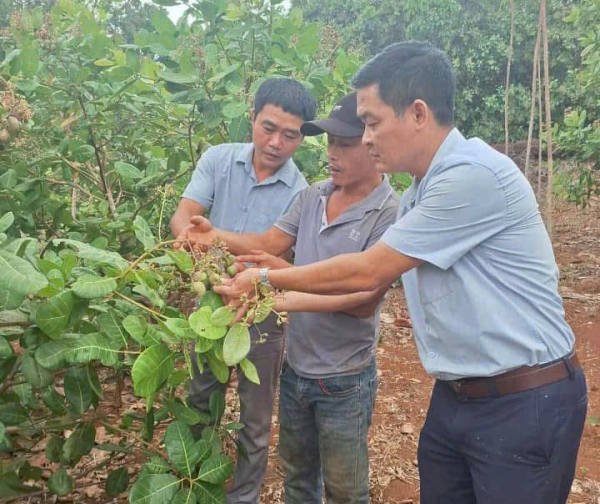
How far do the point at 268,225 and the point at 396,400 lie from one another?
2312 mm

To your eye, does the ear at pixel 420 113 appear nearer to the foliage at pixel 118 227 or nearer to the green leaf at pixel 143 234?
the foliage at pixel 118 227

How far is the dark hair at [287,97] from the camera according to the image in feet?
7.68

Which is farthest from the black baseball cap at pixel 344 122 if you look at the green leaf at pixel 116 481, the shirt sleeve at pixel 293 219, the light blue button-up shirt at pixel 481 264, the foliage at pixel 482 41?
the foliage at pixel 482 41

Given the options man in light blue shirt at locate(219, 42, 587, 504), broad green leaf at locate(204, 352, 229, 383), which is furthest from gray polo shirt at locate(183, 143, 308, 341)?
broad green leaf at locate(204, 352, 229, 383)

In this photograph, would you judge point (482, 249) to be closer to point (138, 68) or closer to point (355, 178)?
point (355, 178)

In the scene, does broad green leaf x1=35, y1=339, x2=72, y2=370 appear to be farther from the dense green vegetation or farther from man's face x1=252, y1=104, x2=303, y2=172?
man's face x1=252, y1=104, x2=303, y2=172

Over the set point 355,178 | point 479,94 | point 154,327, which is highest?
point 479,94

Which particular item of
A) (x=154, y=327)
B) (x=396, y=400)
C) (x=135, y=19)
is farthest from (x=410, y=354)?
(x=135, y=19)

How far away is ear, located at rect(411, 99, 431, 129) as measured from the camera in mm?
1658

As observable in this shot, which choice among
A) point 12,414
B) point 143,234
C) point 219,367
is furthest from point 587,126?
point 12,414

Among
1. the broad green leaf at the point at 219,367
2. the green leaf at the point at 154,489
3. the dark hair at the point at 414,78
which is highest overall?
the dark hair at the point at 414,78

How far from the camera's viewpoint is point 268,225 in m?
2.48

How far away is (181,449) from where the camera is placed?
183 cm

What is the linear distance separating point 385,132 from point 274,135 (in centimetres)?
79
